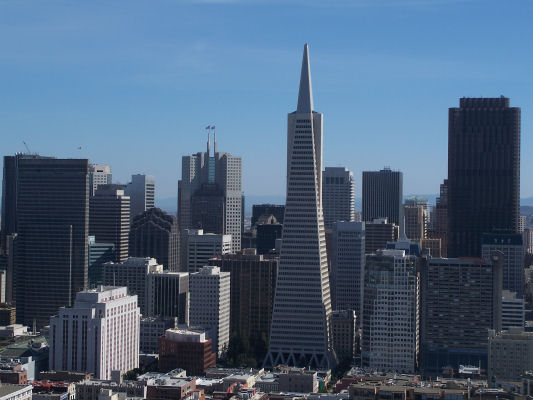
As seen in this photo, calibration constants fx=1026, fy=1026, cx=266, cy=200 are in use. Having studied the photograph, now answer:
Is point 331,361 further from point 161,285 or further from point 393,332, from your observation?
point 161,285

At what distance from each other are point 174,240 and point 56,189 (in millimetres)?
31648

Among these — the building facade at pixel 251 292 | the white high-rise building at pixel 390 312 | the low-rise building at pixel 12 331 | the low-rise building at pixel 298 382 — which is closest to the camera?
the low-rise building at pixel 298 382

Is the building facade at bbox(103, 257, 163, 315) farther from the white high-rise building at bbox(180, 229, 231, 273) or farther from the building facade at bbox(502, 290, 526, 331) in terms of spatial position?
the building facade at bbox(502, 290, 526, 331)

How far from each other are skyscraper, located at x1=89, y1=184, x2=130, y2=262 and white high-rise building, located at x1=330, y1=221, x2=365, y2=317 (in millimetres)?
44699

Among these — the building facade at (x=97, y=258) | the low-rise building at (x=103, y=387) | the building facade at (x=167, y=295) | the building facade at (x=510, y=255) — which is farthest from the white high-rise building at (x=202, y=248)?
the low-rise building at (x=103, y=387)

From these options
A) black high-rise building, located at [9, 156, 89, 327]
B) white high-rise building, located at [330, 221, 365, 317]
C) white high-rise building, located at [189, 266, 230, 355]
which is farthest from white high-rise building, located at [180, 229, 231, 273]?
white high-rise building, located at [189, 266, 230, 355]

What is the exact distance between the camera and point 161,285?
161000 mm

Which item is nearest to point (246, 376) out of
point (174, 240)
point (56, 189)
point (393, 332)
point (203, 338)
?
point (203, 338)

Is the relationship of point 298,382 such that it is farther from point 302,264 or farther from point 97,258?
point 97,258

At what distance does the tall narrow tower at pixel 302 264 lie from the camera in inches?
5497

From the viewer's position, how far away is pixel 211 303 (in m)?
148

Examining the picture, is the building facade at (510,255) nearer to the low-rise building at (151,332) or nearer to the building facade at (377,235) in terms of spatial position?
the building facade at (377,235)

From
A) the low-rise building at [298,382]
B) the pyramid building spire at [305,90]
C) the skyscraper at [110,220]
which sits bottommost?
the low-rise building at [298,382]

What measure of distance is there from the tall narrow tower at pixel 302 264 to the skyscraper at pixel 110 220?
195ft
